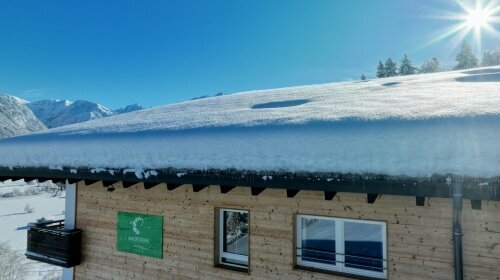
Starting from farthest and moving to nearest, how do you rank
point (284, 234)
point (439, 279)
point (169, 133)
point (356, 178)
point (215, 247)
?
point (215, 247)
point (284, 234)
point (169, 133)
point (439, 279)
point (356, 178)

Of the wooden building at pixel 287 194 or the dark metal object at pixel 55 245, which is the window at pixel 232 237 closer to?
the wooden building at pixel 287 194

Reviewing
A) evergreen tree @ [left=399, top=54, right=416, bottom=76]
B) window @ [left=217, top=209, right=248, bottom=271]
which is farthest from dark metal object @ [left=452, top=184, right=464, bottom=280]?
evergreen tree @ [left=399, top=54, right=416, bottom=76]

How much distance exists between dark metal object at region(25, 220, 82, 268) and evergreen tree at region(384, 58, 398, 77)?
4015cm

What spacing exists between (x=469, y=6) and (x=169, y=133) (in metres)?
13.8

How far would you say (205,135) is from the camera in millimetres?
4051

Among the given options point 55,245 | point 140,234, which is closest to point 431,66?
point 140,234

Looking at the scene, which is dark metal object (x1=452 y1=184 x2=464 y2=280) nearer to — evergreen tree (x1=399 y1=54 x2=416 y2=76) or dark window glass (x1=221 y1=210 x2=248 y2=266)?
dark window glass (x1=221 y1=210 x2=248 y2=266)

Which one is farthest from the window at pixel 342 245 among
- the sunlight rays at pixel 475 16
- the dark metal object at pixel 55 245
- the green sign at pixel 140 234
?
the sunlight rays at pixel 475 16

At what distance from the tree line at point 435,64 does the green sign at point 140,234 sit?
36.6 metres

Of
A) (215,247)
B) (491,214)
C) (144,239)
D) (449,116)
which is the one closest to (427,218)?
(491,214)

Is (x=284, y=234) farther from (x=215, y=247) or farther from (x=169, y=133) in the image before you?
(x=169, y=133)

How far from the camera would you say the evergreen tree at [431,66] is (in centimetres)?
3984

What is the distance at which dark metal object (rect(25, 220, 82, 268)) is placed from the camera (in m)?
6.38

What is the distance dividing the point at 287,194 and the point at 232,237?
1.64m
